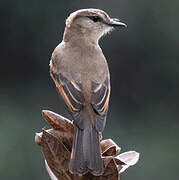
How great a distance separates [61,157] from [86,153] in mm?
779

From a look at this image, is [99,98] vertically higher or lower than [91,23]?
lower

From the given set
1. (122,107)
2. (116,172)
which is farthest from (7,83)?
(116,172)

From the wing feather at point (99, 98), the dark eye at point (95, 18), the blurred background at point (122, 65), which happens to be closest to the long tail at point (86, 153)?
the wing feather at point (99, 98)

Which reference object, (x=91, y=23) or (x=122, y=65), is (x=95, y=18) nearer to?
(x=91, y=23)

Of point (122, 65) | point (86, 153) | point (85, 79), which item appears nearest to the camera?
point (86, 153)

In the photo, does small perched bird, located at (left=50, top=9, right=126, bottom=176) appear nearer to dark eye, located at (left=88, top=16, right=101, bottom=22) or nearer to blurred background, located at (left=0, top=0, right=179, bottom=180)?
dark eye, located at (left=88, top=16, right=101, bottom=22)

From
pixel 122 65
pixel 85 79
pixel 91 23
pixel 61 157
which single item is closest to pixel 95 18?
pixel 91 23

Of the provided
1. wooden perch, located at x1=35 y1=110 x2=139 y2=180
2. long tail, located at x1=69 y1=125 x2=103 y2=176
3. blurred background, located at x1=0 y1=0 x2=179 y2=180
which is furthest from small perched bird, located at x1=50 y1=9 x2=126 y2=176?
blurred background, located at x1=0 y1=0 x2=179 y2=180

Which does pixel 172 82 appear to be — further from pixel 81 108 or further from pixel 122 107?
pixel 81 108

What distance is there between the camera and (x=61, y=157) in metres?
3.33

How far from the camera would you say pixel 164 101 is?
975cm

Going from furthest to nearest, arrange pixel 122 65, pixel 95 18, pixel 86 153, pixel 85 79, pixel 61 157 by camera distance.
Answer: pixel 122 65 → pixel 95 18 → pixel 85 79 → pixel 86 153 → pixel 61 157

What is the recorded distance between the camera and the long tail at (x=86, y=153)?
3289 millimetres

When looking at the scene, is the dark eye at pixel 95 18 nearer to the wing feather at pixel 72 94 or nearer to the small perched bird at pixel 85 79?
the small perched bird at pixel 85 79
